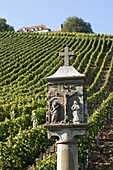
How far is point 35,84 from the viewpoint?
2997 cm

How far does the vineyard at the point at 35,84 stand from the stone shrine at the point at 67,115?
3.93 m

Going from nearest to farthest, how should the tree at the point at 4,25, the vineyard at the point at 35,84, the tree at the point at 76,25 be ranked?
Answer: the vineyard at the point at 35,84 < the tree at the point at 76,25 < the tree at the point at 4,25

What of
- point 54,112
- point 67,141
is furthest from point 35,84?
point 67,141

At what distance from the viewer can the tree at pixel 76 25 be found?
87.2 meters

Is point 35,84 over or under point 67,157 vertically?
over

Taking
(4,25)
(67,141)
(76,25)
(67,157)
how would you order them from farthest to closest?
(4,25) < (76,25) < (67,141) < (67,157)

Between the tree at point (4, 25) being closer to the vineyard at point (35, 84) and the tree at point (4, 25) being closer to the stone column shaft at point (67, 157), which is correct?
the vineyard at point (35, 84)

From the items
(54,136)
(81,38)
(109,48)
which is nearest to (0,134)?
(54,136)

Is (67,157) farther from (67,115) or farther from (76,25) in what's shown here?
(76,25)

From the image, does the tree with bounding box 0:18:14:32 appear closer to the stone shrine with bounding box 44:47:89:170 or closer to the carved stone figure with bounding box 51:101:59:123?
the stone shrine with bounding box 44:47:89:170

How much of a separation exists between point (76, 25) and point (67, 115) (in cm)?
8271

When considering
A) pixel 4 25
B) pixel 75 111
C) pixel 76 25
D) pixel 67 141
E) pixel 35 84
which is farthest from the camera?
pixel 4 25

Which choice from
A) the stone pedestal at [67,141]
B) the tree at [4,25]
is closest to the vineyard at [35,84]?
the stone pedestal at [67,141]

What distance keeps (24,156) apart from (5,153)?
36.4 inches
